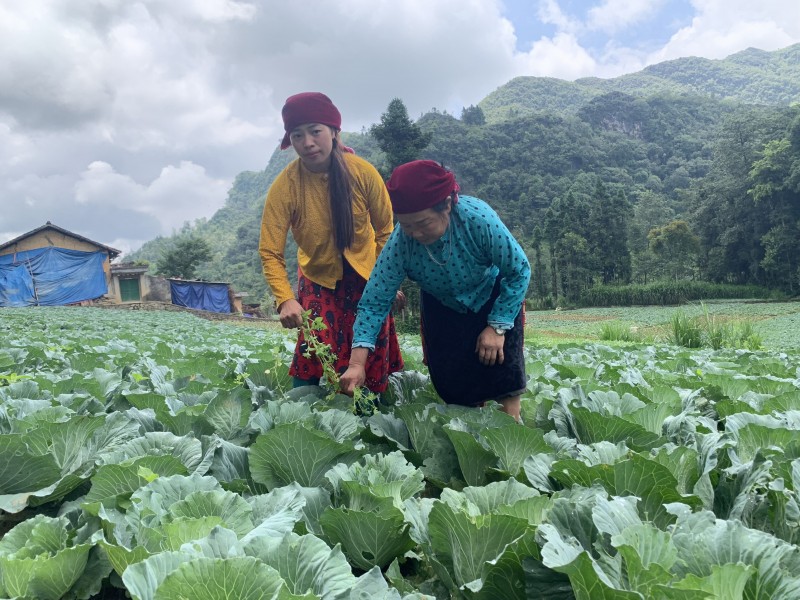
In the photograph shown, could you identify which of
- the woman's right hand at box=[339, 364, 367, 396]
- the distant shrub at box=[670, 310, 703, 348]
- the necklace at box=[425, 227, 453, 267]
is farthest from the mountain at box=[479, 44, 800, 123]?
the woman's right hand at box=[339, 364, 367, 396]

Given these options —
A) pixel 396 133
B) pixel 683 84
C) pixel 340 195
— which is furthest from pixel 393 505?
pixel 683 84

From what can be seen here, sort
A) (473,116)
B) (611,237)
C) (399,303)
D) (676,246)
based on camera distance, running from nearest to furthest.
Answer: (399,303) → (676,246) → (611,237) → (473,116)

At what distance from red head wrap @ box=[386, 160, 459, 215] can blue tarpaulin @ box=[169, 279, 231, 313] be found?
3320cm

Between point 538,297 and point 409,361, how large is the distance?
5029 cm

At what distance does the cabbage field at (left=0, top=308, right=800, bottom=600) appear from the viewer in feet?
3.09

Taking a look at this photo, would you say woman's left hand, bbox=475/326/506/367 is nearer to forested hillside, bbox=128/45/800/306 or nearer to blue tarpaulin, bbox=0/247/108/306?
forested hillside, bbox=128/45/800/306

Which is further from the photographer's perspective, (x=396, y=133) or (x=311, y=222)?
(x=396, y=133)

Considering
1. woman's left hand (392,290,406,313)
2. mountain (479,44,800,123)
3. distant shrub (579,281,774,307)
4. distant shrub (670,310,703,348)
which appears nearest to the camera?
woman's left hand (392,290,406,313)

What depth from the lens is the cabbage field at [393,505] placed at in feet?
3.09

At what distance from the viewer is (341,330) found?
292 centimetres

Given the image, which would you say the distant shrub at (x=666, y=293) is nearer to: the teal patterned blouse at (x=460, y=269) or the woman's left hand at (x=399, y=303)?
the woman's left hand at (x=399, y=303)

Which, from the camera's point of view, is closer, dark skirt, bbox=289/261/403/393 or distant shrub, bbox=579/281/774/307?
dark skirt, bbox=289/261/403/393

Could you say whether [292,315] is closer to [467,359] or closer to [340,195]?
[340,195]

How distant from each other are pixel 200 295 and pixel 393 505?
34288mm
